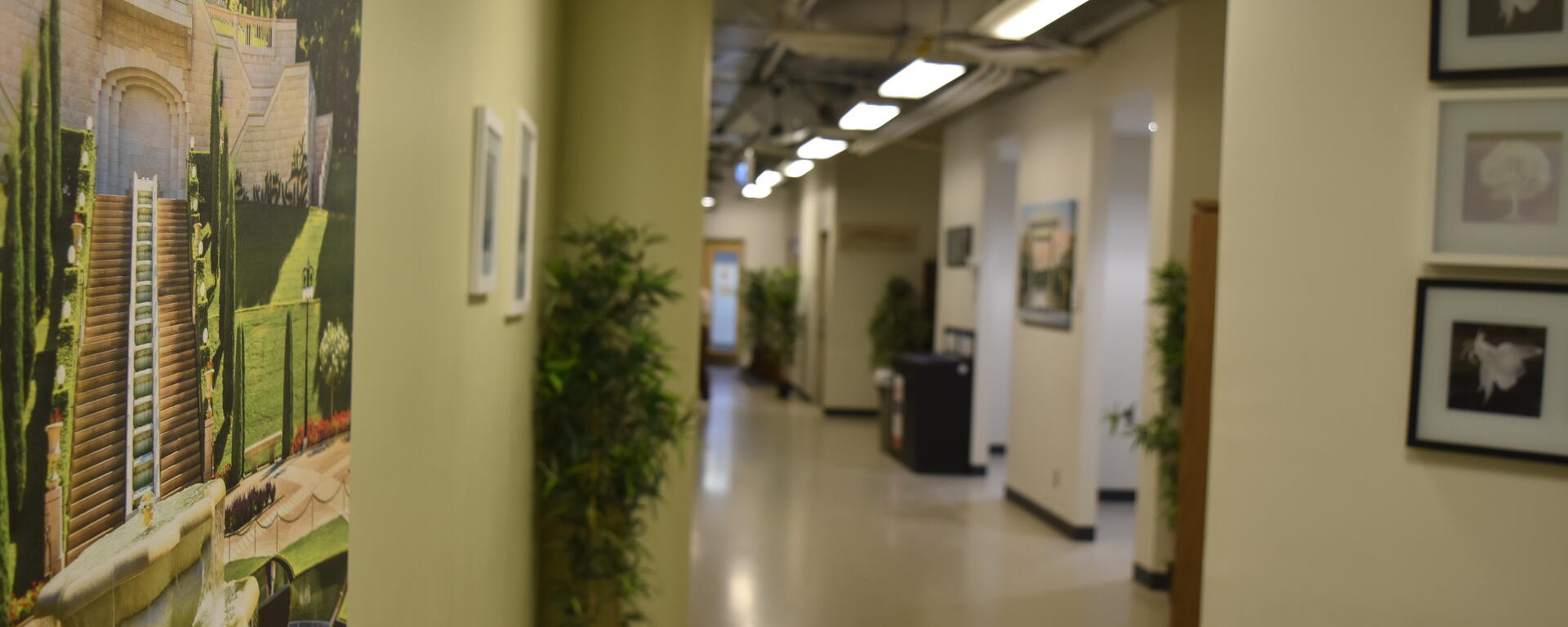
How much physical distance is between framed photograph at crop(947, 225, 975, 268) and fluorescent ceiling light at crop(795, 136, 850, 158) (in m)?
1.86

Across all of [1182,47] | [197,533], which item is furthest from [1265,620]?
[1182,47]

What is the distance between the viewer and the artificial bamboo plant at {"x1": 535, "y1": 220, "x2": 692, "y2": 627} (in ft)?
13.9

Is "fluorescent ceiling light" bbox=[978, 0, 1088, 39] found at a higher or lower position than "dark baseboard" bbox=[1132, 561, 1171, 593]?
higher

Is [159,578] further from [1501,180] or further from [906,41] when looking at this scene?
[906,41]

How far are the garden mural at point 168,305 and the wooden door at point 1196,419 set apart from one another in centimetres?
464

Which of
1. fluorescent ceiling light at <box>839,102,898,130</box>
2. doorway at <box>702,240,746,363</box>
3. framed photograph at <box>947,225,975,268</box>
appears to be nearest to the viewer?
fluorescent ceiling light at <box>839,102,898,130</box>

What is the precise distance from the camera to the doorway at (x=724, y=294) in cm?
2150

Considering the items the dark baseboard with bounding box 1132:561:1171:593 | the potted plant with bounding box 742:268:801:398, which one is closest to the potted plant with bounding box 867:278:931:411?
the potted plant with bounding box 742:268:801:398

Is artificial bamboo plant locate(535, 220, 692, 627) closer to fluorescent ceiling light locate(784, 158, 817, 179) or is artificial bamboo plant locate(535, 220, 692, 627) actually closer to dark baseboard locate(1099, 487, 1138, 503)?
dark baseboard locate(1099, 487, 1138, 503)

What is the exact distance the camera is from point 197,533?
1061 millimetres

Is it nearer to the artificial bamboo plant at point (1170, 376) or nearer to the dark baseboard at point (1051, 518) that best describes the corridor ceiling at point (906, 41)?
the artificial bamboo plant at point (1170, 376)

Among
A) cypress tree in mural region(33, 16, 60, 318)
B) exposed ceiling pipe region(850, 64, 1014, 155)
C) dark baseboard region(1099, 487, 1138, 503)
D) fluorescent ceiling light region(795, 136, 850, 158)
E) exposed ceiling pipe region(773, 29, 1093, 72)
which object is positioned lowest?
dark baseboard region(1099, 487, 1138, 503)

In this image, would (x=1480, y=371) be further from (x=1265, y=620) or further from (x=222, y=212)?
(x=222, y=212)

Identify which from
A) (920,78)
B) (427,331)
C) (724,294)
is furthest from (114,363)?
(724,294)
